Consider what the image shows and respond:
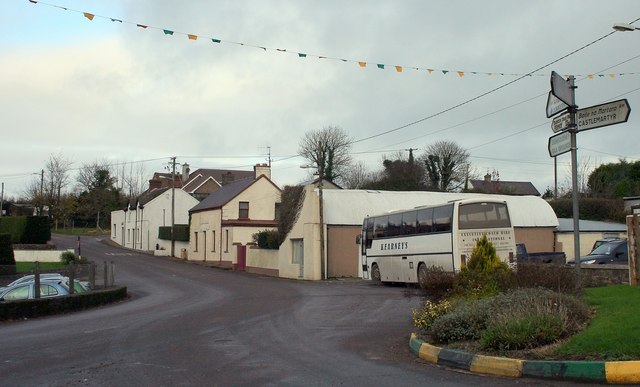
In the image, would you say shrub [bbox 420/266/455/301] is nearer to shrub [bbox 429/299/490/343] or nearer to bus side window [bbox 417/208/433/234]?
shrub [bbox 429/299/490/343]

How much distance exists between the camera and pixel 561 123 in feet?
37.2

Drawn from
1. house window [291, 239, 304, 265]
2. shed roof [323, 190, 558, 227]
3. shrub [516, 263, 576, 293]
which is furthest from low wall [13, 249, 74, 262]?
shrub [516, 263, 576, 293]

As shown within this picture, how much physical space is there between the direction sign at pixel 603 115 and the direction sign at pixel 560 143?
280mm

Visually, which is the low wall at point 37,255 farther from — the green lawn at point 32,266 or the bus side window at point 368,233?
the bus side window at point 368,233

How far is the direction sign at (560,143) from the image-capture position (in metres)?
→ 11.2

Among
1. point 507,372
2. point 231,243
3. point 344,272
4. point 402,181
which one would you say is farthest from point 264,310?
point 402,181

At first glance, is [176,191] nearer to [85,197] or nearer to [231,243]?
[231,243]

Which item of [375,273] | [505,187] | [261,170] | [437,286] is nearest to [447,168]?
[505,187]

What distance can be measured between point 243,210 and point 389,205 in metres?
19.6

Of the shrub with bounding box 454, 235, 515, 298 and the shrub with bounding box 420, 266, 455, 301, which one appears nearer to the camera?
the shrub with bounding box 454, 235, 515, 298

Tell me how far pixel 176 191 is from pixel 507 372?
66.6 metres

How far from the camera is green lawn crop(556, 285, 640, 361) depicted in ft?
25.1

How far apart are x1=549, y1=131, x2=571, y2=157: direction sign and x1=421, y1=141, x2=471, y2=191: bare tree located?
2525 inches

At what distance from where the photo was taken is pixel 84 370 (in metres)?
9.26
